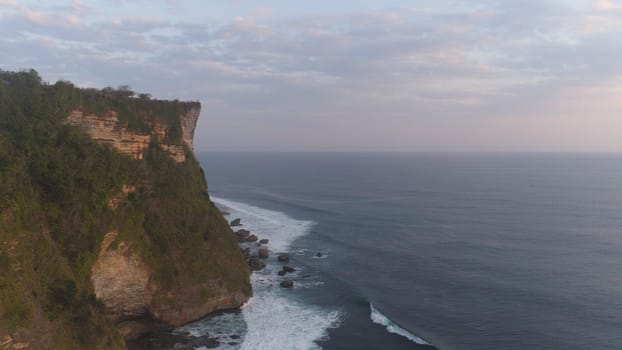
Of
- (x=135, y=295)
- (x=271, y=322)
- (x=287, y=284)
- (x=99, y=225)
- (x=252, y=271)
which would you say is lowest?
(x=271, y=322)

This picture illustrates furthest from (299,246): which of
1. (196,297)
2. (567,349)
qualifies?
(567,349)

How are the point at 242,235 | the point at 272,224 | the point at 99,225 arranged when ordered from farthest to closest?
the point at 272,224 → the point at 242,235 → the point at 99,225

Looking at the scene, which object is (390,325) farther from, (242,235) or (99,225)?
(242,235)

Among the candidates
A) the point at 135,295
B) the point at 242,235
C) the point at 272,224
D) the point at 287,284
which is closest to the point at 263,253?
the point at 242,235

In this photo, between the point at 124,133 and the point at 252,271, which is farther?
the point at 252,271

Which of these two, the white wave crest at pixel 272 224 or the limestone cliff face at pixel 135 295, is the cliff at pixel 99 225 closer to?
the limestone cliff face at pixel 135 295

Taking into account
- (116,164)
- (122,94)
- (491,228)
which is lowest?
(491,228)

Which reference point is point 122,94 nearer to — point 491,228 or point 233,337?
point 233,337
